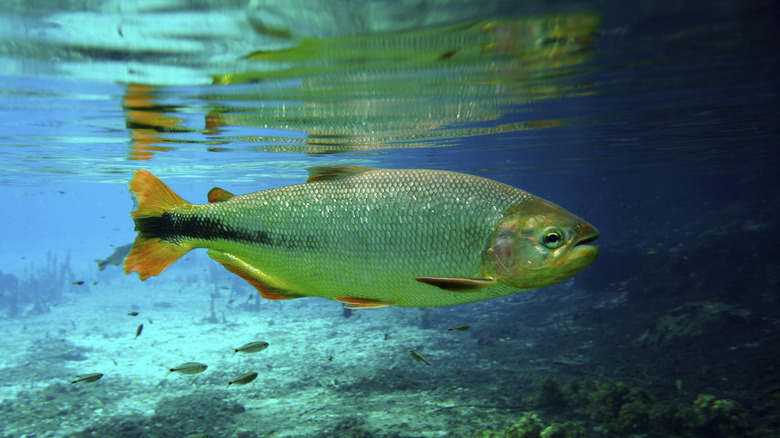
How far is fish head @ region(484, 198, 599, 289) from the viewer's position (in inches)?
82.6

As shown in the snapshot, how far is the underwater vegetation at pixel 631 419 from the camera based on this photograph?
834 cm

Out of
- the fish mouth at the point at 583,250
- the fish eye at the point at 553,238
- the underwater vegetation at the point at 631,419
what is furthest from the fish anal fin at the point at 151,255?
the underwater vegetation at the point at 631,419

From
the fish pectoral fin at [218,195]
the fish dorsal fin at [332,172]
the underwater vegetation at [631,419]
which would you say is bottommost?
the underwater vegetation at [631,419]

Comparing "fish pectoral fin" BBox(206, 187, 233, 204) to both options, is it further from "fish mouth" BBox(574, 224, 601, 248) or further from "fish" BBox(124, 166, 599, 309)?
"fish mouth" BBox(574, 224, 601, 248)

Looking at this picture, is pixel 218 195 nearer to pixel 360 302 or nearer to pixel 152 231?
pixel 152 231

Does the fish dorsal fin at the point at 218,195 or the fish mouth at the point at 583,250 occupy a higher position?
the fish dorsal fin at the point at 218,195

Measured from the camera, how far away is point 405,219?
7.50 ft

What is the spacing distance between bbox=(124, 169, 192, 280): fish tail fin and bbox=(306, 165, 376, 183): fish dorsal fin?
0.85m

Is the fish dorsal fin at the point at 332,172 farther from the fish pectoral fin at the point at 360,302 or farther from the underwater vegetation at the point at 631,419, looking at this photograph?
the underwater vegetation at the point at 631,419

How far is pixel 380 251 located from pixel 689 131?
864 inches

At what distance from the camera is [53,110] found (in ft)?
39.8

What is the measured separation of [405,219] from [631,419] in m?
9.57

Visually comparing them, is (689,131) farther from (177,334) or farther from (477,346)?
(177,334)

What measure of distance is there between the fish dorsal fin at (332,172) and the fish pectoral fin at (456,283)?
0.97 m
